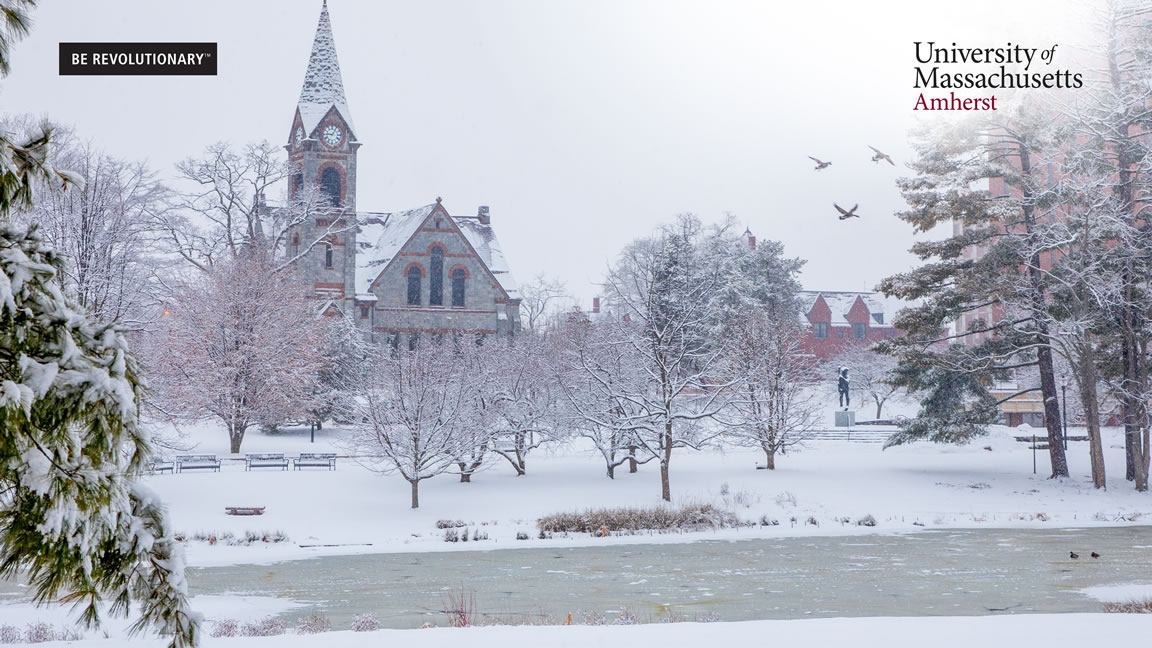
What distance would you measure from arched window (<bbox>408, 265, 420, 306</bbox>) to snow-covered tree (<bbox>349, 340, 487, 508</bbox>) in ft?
92.7

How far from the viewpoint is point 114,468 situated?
3.71m

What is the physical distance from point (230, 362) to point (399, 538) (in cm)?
1480

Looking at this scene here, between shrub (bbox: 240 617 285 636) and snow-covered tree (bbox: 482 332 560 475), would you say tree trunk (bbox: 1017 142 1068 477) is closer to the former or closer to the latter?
snow-covered tree (bbox: 482 332 560 475)

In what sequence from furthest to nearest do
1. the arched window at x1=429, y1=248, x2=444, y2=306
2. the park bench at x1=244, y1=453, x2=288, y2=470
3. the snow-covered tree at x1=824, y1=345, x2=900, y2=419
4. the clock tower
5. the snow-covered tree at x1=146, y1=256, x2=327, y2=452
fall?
the snow-covered tree at x1=824, y1=345, x2=900, y2=419, the arched window at x1=429, y1=248, x2=444, y2=306, the clock tower, the snow-covered tree at x1=146, y1=256, x2=327, y2=452, the park bench at x1=244, y1=453, x2=288, y2=470

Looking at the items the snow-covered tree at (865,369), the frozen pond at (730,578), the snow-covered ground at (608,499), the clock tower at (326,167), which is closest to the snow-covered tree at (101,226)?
the snow-covered ground at (608,499)

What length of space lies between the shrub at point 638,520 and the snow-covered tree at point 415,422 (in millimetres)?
5185

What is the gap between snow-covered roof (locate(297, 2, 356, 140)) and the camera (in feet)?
193

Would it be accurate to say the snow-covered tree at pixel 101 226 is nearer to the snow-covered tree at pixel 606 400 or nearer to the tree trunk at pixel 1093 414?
the snow-covered tree at pixel 606 400

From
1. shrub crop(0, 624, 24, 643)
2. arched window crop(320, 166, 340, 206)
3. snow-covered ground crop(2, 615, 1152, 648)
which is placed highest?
arched window crop(320, 166, 340, 206)

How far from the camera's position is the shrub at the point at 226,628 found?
12.2 meters

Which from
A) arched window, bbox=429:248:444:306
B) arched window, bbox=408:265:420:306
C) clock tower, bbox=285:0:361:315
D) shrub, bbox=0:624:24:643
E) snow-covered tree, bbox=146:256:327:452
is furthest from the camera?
A: arched window, bbox=429:248:444:306

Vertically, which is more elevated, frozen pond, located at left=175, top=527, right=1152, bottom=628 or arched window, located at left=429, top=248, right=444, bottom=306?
arched window, located at left=429, top=248, right=444, bottom=306

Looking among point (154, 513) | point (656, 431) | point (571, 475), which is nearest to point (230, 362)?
point (571, 475)

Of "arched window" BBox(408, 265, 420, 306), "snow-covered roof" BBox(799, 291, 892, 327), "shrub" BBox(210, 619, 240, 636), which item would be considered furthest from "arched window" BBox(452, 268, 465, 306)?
"shrub" BBox(210, 619, 240, 636)
